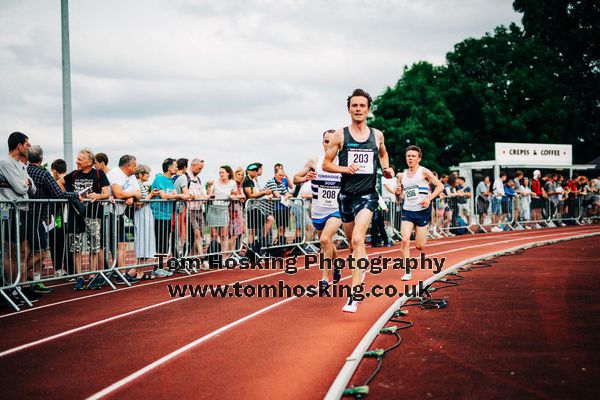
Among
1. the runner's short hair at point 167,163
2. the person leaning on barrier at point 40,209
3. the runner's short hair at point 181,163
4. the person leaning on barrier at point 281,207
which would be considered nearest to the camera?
the person leaning on barrier at point 40,209

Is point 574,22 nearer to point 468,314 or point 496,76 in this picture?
point 496,76

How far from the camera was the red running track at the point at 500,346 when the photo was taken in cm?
443

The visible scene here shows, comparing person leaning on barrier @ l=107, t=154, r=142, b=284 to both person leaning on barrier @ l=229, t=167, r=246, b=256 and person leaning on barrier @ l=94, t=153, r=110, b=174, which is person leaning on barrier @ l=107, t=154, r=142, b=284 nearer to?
person leaning on barrier @ l=94, t=153, r=110, b=174

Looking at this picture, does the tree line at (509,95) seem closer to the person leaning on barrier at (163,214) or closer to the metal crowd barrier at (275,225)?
the metal crowd barrier at (275,225)

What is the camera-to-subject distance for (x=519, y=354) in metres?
5.27

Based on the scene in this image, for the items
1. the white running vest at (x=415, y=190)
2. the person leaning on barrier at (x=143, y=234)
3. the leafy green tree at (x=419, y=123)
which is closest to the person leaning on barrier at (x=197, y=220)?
the person leaning on barrier at (x=143, y=234)

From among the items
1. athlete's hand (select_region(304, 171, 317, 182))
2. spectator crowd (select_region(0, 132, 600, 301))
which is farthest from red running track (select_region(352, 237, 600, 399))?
spectator crowd (select_region(0, 132, 600, 301))

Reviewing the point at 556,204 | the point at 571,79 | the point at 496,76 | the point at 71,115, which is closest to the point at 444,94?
the point at 496,76

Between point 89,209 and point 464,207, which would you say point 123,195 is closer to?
point 89,209

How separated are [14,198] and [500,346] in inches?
267

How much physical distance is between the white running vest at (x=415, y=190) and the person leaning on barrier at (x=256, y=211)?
4175mm

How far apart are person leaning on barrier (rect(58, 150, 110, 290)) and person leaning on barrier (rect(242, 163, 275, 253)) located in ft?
12.8

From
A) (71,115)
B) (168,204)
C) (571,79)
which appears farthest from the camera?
(571,79)

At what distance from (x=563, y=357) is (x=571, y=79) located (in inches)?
2171
